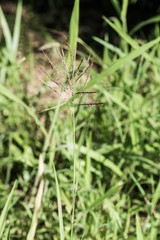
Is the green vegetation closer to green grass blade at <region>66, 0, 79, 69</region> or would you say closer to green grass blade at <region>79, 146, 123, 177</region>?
green grass blade at <region>79, 146, 123, 177</region>

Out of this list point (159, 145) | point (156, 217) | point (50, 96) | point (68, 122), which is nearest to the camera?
point (156, 217)

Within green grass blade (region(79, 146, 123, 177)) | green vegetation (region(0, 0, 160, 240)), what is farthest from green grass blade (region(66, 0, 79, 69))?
green grass blade (region(79, 146, 123, 177))

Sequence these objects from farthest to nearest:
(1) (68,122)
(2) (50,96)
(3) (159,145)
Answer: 1. (2) (50,96)
2. (1) (68,122)
3. (3) (159,145)

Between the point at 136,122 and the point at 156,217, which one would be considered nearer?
the point at 156,217

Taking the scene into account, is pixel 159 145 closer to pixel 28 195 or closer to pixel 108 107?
pixel 108 107

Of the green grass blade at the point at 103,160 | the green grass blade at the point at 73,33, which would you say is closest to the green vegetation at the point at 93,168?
the green grass blade at the point at 103,160

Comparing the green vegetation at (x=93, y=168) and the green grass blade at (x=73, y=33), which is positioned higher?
the green grass blade at (x=73, y=33)

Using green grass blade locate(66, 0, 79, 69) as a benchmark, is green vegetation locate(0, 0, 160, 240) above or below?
below

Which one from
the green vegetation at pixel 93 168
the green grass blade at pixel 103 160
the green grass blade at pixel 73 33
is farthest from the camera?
the green grass blade at pixel 103 160

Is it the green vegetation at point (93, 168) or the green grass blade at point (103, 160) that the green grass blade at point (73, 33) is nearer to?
the green vegetation at point (93, 168)

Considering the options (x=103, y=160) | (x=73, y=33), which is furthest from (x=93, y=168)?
(x=73, y=33)

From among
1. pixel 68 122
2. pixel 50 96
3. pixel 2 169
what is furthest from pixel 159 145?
pixel 50 96
